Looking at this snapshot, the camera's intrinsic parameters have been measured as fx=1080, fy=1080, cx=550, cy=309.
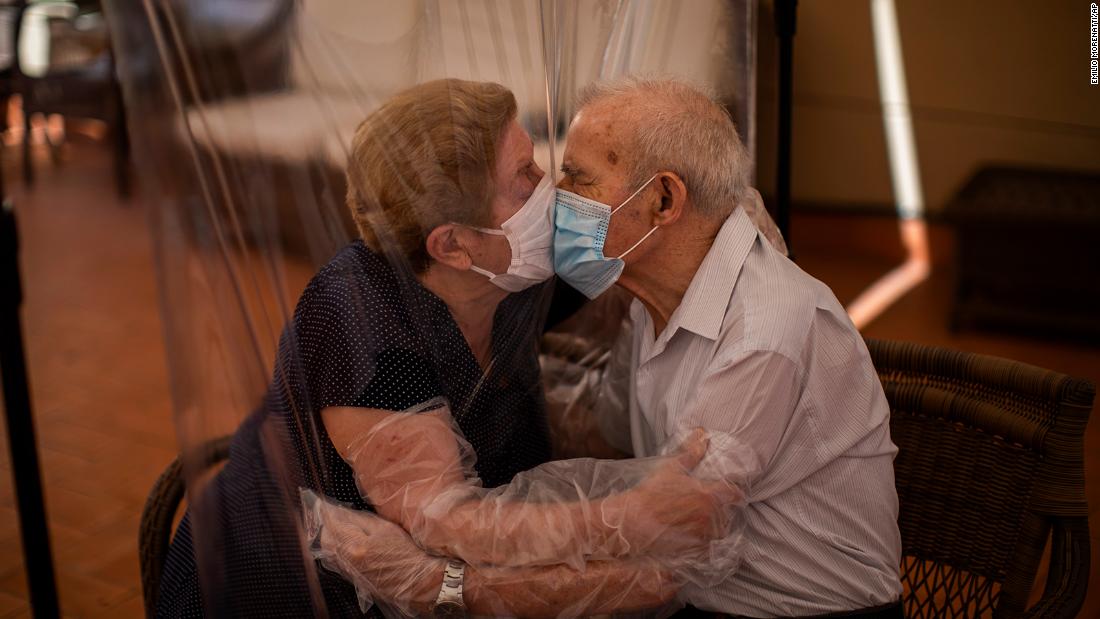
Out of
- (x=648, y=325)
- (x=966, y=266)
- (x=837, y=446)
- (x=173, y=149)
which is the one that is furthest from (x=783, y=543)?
(x=966, y=266)

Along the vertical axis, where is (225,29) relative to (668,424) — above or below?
above

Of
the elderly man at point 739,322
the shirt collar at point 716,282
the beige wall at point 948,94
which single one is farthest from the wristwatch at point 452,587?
the beige wall at point 948,94

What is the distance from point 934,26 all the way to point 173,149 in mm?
3635

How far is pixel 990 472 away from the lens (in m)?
1.61

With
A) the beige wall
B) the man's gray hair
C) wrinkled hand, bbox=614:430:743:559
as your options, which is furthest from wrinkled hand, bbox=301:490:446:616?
the beige wall

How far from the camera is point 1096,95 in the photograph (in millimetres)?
3848

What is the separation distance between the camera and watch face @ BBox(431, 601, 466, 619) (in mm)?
1305

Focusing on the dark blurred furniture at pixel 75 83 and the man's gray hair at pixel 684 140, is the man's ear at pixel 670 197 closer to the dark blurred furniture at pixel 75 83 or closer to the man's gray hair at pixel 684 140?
the man's gray hair at pixel 684 140

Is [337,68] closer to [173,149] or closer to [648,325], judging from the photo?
[173,149]

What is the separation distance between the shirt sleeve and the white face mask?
0.29m

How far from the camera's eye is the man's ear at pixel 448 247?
4.53ft

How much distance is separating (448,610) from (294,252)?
472mm

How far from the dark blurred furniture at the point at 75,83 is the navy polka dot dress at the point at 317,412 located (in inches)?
179

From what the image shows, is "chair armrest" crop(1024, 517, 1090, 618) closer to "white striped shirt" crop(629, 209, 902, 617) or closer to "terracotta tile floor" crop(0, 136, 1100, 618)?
"white striped shirt" crop(629, 209, 902, 617)
